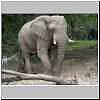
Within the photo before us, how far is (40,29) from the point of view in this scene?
189 inches

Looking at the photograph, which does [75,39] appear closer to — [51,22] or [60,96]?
[51,22]

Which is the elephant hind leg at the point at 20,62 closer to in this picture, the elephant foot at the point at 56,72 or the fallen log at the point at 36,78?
the fallen log at the point at 36,78

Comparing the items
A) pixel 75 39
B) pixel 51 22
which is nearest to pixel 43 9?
pixel 51 22

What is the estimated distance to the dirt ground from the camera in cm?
474

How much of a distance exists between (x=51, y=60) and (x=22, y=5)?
0.63 metres

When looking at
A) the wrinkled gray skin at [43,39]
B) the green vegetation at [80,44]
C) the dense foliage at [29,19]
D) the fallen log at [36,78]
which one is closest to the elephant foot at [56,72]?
the wrinkled gray skin at [43,39]

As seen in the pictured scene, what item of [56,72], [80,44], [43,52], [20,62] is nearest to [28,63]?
[20,62]

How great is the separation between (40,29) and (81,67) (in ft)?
2.12

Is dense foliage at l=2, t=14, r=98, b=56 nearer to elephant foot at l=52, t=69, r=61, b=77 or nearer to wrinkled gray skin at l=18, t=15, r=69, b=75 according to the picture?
wrinkled gray skin at l=18, t=15, r=69, b=75

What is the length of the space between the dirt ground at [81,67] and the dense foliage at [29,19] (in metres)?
0.17

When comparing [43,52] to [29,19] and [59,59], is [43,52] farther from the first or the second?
[29,19]

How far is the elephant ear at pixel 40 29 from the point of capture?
477 cm

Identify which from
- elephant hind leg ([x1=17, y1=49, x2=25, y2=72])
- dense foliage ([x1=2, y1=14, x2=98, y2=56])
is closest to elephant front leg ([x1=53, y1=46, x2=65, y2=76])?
Result: dense foliage ([x1=2, y1=14, x2=98, y2=56])

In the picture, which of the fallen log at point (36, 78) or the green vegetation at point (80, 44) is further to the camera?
the green vegetation at point (80, 44)
